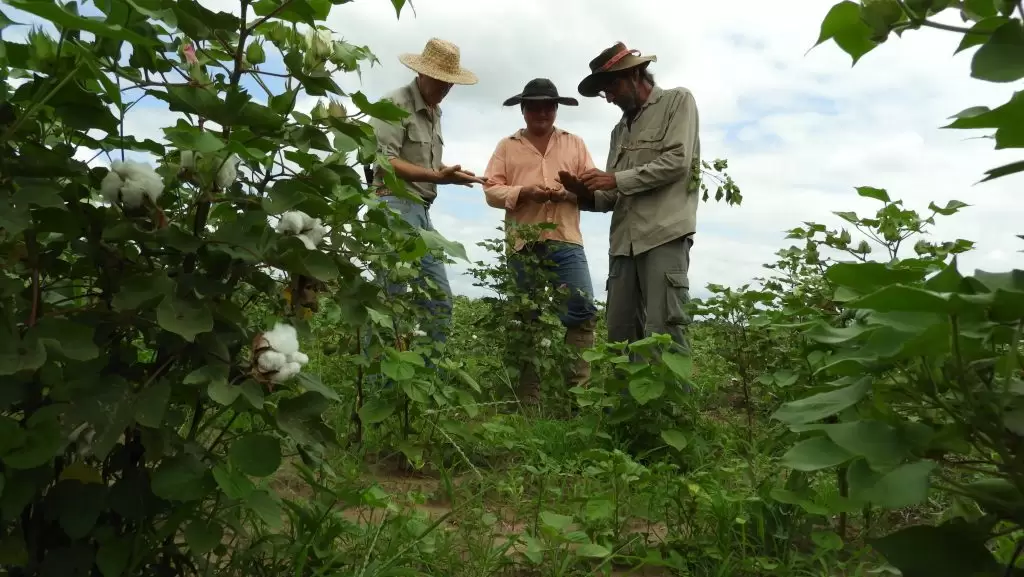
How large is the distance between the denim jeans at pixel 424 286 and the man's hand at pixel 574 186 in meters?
0.75

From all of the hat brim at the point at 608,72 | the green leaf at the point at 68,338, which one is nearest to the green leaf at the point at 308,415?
the green leaf at the point at 68,338

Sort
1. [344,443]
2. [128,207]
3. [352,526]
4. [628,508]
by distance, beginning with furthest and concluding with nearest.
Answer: [344,443] < [628,508] < [352,526] < [128,207]

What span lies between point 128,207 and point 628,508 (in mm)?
1611

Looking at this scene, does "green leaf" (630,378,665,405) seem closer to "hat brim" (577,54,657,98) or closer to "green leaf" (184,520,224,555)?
"green leaf" (184,520,224,555)

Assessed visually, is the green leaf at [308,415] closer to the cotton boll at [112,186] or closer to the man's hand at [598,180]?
the cotton boll at [112,186]

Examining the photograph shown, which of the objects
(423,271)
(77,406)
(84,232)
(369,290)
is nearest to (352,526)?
(369,290)

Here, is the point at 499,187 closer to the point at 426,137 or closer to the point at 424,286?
the point at 426,137

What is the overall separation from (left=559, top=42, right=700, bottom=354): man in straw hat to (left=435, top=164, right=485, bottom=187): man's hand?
1.83 feet

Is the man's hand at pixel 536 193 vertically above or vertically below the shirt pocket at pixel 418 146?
below

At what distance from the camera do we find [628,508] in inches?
89.3

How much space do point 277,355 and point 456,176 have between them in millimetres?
2555

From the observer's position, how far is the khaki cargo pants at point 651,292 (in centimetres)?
381

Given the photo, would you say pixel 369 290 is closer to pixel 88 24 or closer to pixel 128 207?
pixel 128 207

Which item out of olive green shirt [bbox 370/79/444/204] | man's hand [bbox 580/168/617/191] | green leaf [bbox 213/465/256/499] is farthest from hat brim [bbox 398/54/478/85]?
green leaf [bbox 213/465/256/499]
